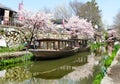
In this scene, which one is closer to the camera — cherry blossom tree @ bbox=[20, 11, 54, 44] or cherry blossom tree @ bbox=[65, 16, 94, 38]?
cherry blossom tree @ bbox=[20, 11, 54, 44]

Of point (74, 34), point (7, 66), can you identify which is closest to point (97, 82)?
point (7, 66)

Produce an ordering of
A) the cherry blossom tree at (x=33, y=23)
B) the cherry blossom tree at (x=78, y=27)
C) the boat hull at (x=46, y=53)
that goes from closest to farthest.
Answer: the boat hull at (x=46, y=53) → the cherry blossom tree at (x=33, y=23) → the cherry blossom tree at (x=78, y=27)

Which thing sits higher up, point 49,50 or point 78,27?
point 78,27

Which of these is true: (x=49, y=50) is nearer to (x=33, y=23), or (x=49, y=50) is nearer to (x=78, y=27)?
(x=33, y=23)

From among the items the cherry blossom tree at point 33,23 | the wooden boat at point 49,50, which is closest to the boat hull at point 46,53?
the wooden boat at point 49,50

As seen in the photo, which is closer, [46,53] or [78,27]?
[46,53]

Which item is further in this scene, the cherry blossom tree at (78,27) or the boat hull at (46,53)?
the cherry blossom tree at (78,27)

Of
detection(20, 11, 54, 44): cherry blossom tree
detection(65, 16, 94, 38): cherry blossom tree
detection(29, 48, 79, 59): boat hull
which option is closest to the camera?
detection(29, 48, 79, 59): boat hull

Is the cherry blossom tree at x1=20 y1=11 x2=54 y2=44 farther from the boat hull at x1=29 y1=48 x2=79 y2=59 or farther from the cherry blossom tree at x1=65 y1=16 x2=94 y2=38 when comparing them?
the cherry blossom tree at x1=65 y1=16 x2=94 y2=38

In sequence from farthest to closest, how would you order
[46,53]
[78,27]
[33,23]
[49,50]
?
[78,27]
[33,23]
[49,50]
[46,53]

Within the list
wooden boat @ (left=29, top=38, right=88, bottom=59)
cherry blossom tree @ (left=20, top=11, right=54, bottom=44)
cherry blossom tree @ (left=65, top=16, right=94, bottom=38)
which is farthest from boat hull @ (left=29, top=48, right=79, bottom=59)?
cherry blossom tree @ (left=65, top=16, right=94, bottom=38)

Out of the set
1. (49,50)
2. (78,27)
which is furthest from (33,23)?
(78,27)

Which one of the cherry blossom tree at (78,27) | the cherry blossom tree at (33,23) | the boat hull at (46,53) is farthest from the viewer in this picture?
the cherry blossom tree at (78,27)

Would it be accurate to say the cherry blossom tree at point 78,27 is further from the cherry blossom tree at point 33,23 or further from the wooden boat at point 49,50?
the wooden boat at point 49,50
